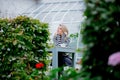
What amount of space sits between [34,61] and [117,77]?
11.5 ft

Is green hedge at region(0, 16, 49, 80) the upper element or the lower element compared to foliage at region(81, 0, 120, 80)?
lower

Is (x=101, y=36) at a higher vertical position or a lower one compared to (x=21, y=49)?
higher

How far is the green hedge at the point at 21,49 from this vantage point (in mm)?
4961

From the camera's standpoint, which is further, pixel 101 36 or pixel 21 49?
pixel 21 49

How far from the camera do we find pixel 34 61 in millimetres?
5289

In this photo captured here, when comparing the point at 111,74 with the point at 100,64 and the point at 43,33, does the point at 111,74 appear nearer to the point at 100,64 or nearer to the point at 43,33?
the point at 100,64

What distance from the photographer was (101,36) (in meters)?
1.91

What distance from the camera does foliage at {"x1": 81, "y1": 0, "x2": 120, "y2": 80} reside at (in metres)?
1.88

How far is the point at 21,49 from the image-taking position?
201 inches

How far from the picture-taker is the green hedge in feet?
16.3

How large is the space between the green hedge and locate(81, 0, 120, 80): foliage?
295 cm

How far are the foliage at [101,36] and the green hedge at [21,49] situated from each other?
2.95m

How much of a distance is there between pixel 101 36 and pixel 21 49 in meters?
3.31

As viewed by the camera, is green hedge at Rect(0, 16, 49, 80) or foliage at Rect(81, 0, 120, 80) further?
green hedge at Rect(0, 16, 49, 80)
